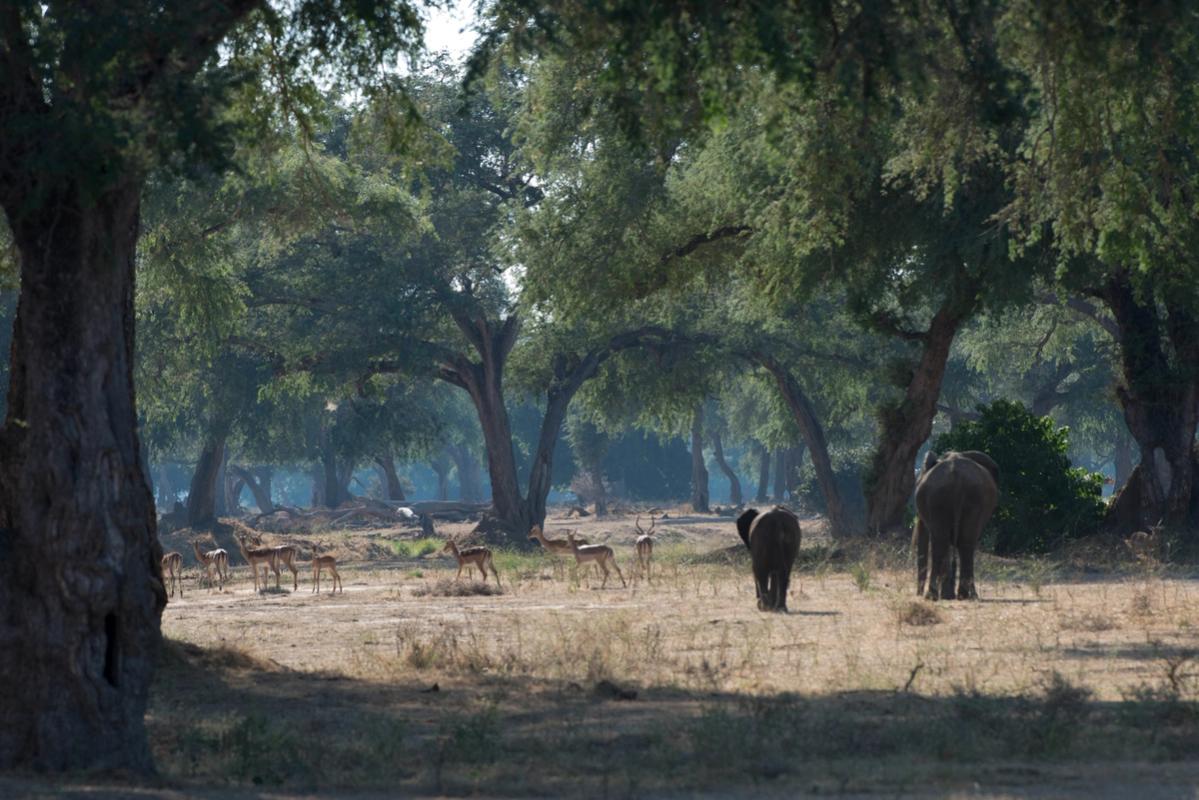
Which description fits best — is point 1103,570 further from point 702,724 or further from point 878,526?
point 702,724

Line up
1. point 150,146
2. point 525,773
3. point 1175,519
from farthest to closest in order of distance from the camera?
point 1175,519, point 150,146, point 525,773

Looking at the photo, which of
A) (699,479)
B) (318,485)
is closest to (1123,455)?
(699,479)

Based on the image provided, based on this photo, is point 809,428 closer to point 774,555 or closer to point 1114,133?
point 774,555

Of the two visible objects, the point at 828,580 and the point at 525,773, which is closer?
the point at 525,773

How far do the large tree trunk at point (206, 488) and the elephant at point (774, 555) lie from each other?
39.1 metres

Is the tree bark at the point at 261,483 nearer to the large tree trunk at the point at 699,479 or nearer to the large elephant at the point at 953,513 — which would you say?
the large tree trunk at the point at 699,479

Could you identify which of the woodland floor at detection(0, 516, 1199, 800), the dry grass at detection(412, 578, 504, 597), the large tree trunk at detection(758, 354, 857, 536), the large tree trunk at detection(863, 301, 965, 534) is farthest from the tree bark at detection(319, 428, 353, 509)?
the woodland floor at detection(0, 516, 1199, 800)

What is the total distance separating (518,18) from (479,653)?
19.4 feet

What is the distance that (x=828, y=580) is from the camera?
86.8 feet

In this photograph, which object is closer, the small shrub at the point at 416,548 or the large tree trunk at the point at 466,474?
the small shrub at the point at 416,548

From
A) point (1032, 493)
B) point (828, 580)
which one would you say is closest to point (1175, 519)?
point (1032, 493)

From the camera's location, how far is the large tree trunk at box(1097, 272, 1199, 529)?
96.4 ft

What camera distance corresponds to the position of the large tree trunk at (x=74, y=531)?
35.0ft

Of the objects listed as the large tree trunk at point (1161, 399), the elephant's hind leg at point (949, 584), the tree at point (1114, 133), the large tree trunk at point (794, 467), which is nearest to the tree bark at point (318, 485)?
the large tree trunk at point (794, 467)
